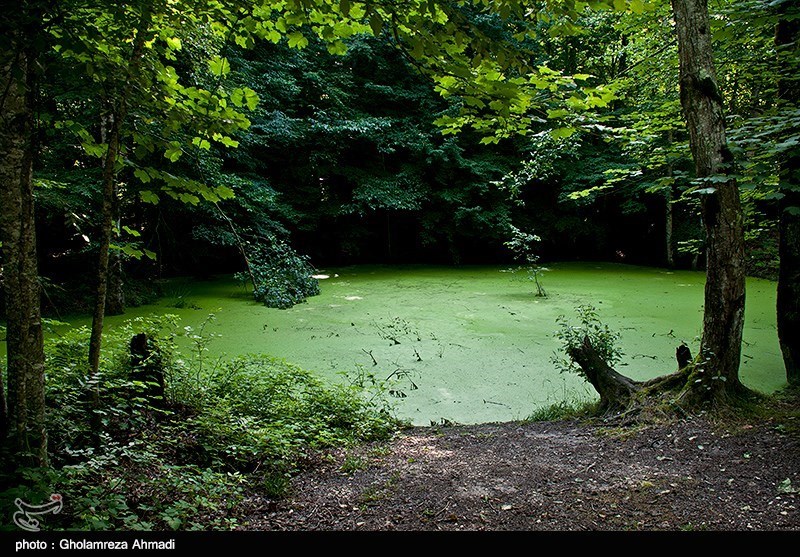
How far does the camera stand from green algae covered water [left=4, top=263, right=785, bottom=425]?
3.72 metres

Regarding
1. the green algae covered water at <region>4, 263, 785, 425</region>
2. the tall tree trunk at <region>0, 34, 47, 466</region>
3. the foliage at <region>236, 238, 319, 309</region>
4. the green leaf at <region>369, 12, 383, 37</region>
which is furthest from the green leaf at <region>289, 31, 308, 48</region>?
the foliage at <region>236, 238, 319, 309</region>

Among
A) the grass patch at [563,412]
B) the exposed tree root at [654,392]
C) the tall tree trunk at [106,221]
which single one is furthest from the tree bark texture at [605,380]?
the tall tree trunk at [106,221]

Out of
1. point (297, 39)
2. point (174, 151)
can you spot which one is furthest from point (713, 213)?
point (174, 151)

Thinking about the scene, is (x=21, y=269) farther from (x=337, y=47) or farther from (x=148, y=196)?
(x=337, y=47)

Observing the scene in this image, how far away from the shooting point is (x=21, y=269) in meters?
1.56

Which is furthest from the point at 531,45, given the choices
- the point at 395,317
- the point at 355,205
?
the point at 395,317

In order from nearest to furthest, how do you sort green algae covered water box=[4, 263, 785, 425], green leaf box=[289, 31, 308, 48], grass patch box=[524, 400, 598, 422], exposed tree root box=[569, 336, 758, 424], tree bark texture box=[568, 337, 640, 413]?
green leaf box=[289, 31, 308, 48]
exposed tree root box=[569, 336, 758, 424]
tree bark texture box=[568, 337, 640, 413]
grass patch box=[524, 400, 598, 422]
green algae covered water box=[4, 263, 785, 425]

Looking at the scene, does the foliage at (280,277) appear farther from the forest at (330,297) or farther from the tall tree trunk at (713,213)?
the tall tree trunk at (713,213)

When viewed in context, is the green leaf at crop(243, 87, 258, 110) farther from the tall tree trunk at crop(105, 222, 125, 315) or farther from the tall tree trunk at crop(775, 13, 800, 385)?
the tall tree trunk at crop(105, 222, 125, 315)

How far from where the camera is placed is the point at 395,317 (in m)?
5.91

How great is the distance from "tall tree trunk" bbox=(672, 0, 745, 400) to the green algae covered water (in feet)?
1.38

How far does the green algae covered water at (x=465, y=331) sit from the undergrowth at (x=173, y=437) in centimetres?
48

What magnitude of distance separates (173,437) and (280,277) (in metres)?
4.89
